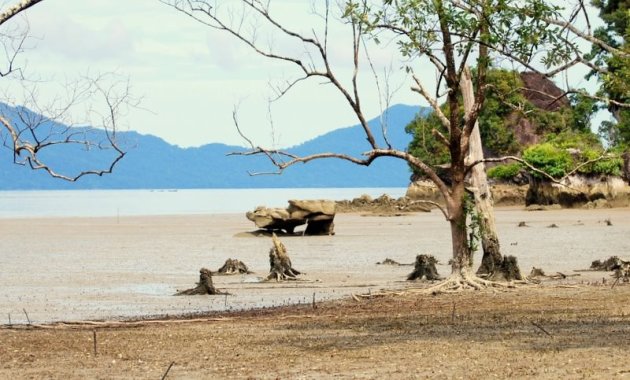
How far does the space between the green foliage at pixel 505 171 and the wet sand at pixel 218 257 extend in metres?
12.9

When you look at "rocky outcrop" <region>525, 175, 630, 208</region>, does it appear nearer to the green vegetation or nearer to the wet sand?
the wet sand

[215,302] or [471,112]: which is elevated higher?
[471,112]

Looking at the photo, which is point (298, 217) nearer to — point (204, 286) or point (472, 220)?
point (204, 286)

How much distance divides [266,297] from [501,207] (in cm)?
5511

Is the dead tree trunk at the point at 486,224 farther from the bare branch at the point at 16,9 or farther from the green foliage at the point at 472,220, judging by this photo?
the bare branch at the point at 16,9

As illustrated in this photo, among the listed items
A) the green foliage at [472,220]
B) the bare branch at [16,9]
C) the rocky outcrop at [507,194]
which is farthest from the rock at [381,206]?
the bare branch at [16,9]

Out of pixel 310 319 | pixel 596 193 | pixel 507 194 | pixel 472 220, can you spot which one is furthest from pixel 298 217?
pixel 507 194

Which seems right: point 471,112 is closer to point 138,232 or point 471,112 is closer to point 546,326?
point 546,326

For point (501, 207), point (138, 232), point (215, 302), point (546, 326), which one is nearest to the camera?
point (546, 326)

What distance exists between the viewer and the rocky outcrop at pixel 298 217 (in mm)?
48344

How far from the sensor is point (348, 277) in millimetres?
29750

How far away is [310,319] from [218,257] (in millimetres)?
20317

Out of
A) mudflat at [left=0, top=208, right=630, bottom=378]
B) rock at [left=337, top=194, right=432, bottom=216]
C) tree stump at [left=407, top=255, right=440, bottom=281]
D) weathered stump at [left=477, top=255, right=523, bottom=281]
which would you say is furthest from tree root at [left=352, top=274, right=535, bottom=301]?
rock at [left=337, top=194, right=432, bottom=216]

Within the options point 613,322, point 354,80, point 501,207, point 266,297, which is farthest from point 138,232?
point 613,322
